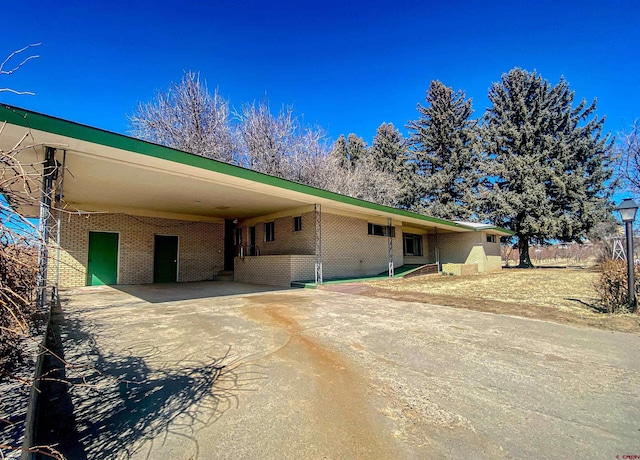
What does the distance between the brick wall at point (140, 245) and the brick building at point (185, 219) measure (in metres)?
0.04

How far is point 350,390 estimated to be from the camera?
8.92 feet

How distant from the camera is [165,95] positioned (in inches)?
707

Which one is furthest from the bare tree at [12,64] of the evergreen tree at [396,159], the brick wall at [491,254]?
the evergreen tree at [396,159]

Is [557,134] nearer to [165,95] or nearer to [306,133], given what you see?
[306,133]

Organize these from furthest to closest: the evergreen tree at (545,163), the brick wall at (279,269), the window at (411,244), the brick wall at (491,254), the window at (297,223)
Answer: the evergreen tree at (545,163)
the brick wall at (491,254)
the window at (411,244)
the window at (297,223)
the brick wall at (279,269)

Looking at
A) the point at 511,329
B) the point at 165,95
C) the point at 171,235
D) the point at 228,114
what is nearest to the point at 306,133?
the point at 228,114

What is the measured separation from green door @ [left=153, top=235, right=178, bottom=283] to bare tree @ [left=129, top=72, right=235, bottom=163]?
254 inches

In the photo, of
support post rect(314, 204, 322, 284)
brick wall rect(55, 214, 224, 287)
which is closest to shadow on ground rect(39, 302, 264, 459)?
support post rect(314, 204, 322, 284)

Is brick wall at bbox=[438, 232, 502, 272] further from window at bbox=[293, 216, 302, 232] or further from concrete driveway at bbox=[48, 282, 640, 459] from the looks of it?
concrete driveway at bbox=[48, 282, 640, 459]

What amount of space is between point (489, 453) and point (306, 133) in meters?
21.3

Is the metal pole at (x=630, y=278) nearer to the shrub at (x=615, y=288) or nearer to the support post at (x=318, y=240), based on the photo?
the shrub at (x=615, y=288)

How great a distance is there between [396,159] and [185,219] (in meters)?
25.2

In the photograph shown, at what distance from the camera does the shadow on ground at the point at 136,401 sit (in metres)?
1.97

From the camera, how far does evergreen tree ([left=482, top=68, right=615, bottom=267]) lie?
21.7m
